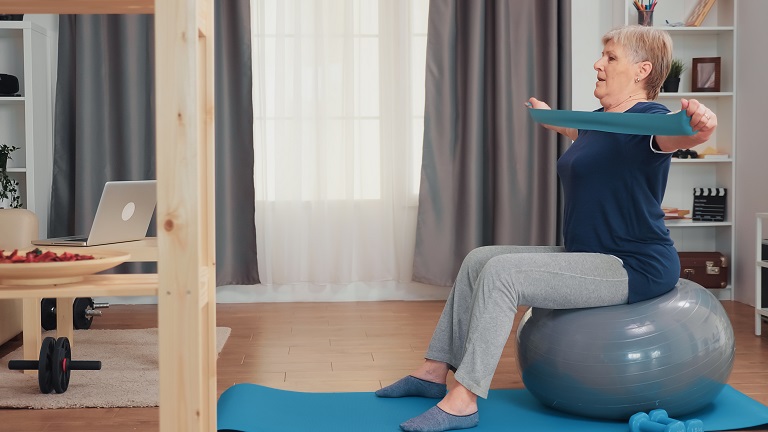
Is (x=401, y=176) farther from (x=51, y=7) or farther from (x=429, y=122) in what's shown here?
(x=51, y=7)

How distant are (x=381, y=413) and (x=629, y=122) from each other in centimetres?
103

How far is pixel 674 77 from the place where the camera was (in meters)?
4.26

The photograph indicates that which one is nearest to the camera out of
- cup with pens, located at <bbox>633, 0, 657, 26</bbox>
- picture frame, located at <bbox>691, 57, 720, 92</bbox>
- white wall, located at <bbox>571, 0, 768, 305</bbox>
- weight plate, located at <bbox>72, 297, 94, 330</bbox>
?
weight plate, located at <bbox>72, 297, 94, 330</bbox>

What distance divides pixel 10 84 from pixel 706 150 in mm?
3599

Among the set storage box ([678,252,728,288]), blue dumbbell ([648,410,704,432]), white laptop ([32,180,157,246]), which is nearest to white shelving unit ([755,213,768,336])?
storage box ([678,252,728,288])

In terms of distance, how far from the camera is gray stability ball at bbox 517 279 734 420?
2102mm

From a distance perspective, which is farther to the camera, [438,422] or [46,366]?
[46,366]

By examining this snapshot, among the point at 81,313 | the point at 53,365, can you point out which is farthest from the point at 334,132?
the point at 53,365

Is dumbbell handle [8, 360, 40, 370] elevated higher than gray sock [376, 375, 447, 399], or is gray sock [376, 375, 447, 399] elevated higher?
dumbbell handle [8, 360, 40, 370]

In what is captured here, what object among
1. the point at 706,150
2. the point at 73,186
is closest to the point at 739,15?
the point at 706,150

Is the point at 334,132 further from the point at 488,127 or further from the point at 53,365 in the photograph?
the point at 53,365

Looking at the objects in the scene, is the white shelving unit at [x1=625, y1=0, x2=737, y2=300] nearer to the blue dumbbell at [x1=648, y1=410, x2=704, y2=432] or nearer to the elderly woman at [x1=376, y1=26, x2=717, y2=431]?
the elderly woman at [x1=376, y1=26, x2=717, y2=431]

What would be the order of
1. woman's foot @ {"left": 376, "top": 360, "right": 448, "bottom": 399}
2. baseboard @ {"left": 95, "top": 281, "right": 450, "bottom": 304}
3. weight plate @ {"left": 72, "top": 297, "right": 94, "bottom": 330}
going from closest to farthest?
woman's foot @ {"left": 376, "top": 360, "right": 448, "bottom": 399} < weight plate @ {"left": 72, "top": 297, "right": 94, "bottom": 330} < baseboard @ {"left": 95, "top": 281, "right": 450, "bottom": 304}

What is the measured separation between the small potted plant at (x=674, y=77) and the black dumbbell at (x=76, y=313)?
3034mm
